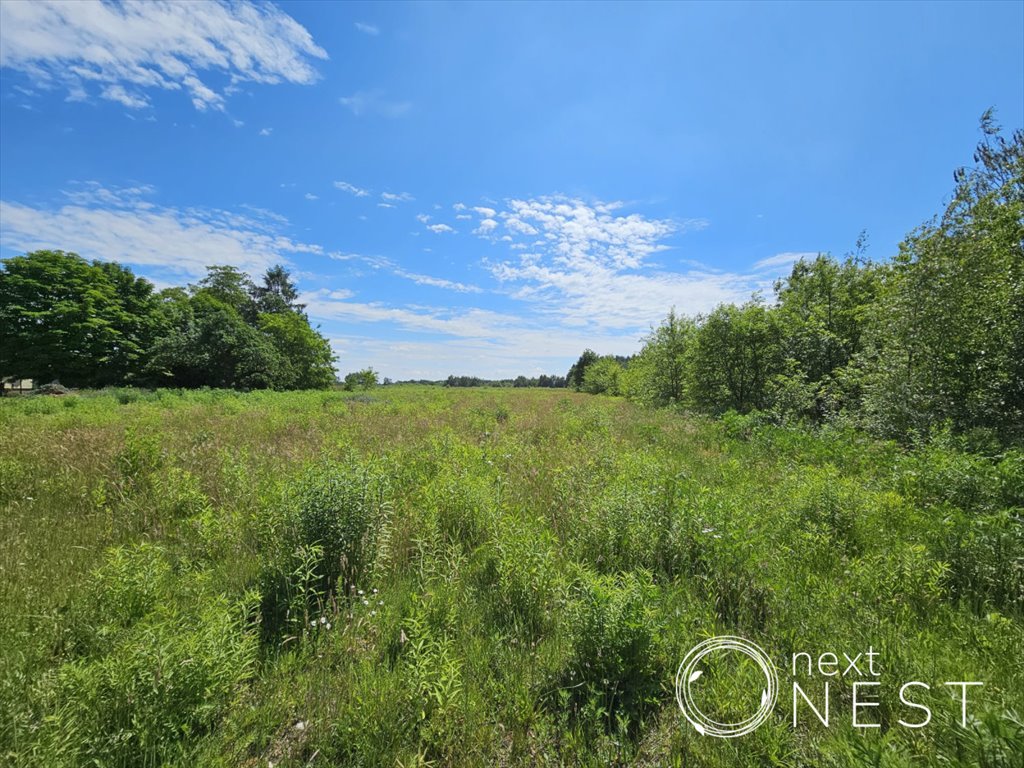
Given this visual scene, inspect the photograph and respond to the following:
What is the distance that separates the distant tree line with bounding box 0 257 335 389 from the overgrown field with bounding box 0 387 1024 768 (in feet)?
115

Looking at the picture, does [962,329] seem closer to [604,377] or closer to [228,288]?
[604,377]

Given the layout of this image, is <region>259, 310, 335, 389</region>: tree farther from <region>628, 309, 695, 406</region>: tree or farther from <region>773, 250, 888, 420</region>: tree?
<region>773, 250, 888, 420</region>: tree

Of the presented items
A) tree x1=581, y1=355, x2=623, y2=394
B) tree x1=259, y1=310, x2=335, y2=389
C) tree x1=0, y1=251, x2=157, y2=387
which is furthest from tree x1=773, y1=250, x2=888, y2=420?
tree x1=0, y1=251, x2=157, y2=387

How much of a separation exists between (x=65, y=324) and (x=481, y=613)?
157 ft

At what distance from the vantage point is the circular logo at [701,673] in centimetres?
222

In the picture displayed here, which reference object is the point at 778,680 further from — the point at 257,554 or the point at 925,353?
the point at 925,353

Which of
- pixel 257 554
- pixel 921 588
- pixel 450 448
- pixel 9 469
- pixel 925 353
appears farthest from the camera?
pixel 925 353

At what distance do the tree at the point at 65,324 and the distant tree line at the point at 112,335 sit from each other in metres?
0.06

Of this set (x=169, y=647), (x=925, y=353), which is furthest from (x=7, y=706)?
(x=925, y=353)

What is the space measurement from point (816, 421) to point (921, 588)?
1281cm

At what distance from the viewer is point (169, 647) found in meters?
2.23

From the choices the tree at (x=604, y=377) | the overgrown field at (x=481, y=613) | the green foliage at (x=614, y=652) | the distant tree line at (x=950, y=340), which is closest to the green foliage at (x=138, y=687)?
the overgrown field at (x=481, y=613)

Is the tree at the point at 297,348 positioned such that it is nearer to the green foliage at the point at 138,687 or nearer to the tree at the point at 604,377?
the tree at the point at 604,377

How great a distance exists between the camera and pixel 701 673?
99.7 inches
